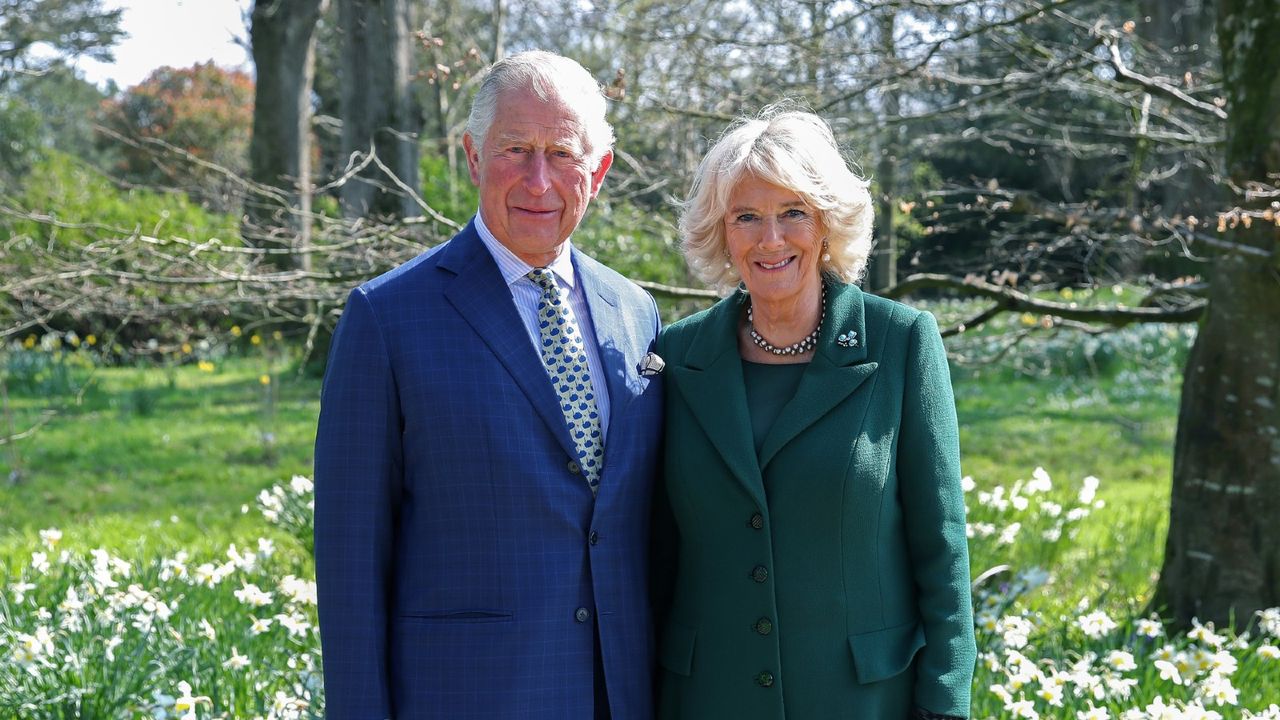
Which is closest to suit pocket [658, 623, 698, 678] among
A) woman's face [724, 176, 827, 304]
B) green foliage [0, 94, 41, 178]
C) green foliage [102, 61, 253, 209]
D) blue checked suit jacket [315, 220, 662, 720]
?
blue checked suit jacket [315, 220, 662, 720]

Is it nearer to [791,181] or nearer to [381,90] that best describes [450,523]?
[791,181]

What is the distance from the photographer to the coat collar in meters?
2.17

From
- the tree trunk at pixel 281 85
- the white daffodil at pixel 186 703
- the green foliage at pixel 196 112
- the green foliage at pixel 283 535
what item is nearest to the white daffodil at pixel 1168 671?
the green foliage at pixel 283 535

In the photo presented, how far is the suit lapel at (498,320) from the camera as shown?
2.10m

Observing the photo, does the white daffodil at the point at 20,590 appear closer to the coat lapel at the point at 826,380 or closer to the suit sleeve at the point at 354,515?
the suit sleeve at the point at 354,515

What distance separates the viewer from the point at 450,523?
2.05 metres

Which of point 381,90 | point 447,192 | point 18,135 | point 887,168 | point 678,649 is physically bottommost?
point 678,649

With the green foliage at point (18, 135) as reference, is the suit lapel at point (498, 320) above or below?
below

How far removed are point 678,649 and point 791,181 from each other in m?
0.94

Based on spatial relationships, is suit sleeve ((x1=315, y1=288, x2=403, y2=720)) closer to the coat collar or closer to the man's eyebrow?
the man's eyebrow

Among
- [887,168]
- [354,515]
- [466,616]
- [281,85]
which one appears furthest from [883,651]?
[281,85]

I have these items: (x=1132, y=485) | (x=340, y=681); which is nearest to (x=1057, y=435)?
(x=1132, y=485)

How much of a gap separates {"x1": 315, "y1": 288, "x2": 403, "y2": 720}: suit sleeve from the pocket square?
535mm

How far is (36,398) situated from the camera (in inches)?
391
